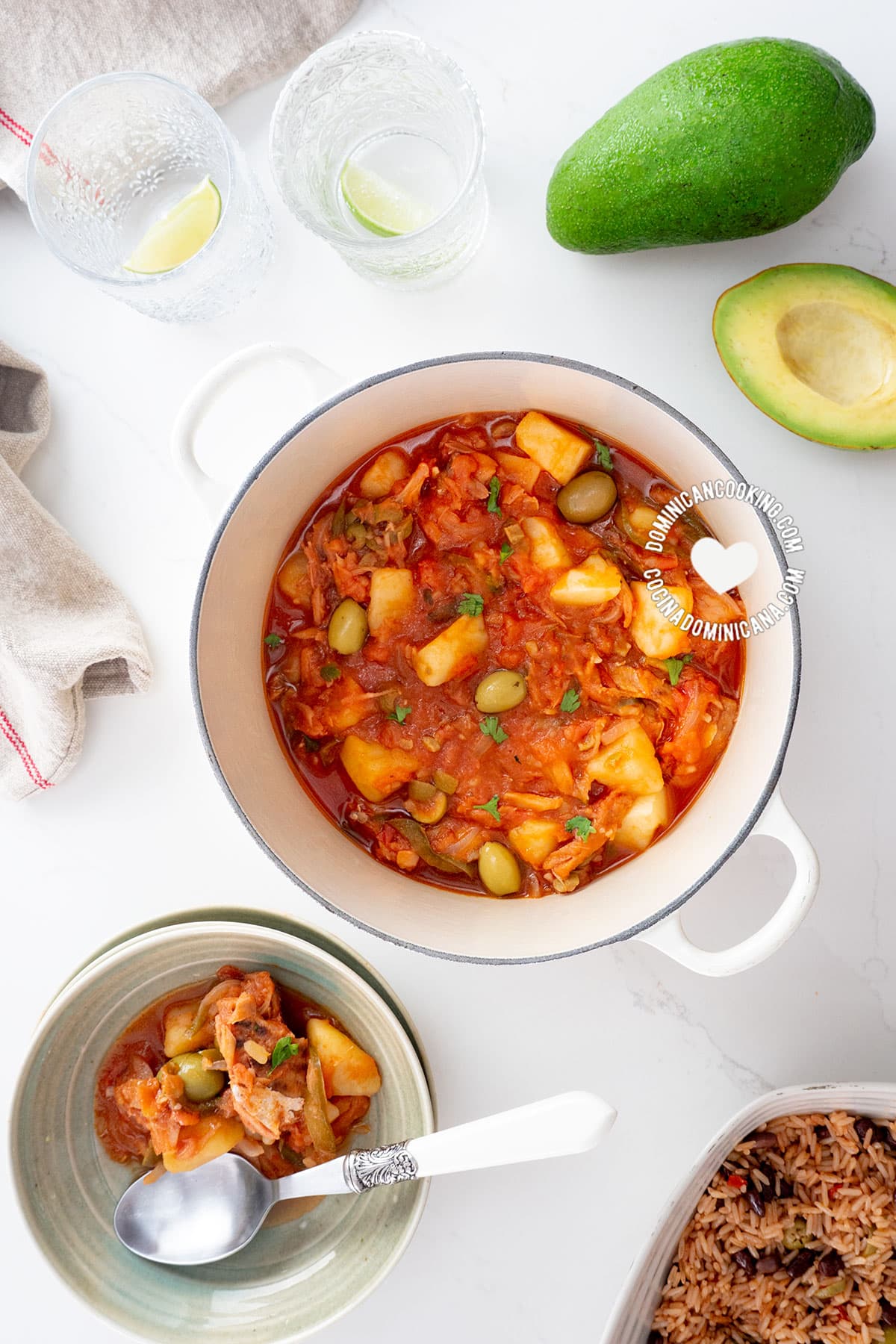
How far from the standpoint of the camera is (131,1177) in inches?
106

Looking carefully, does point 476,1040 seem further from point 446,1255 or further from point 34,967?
point 34,967

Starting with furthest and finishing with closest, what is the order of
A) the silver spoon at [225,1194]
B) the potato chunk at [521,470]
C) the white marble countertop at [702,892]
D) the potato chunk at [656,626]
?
the white marble countertop at [702,892], the potato chunk at [521,470], the potato chunk at [656,626], the silver spoon at [225,1194]

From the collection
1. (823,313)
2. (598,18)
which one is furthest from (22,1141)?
(598,18)

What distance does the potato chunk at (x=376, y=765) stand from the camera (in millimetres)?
2553

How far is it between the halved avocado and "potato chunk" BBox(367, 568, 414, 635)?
902 millimetres

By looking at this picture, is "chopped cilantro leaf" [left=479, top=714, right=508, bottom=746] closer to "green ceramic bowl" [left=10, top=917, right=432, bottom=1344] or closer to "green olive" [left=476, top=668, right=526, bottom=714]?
"green olive" [left=476, top=668, right=526, bottom=714]

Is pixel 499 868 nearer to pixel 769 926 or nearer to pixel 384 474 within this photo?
pixel 769 926

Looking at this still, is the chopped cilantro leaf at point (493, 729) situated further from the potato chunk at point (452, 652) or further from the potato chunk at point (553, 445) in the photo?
the potato chunk at point (553, 445)

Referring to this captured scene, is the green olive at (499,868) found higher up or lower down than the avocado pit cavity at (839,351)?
lower down

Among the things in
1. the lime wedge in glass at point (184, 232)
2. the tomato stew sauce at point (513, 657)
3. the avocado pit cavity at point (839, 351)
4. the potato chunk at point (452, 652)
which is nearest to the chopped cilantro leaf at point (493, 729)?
the tomato stew sauce at point (513, 657)

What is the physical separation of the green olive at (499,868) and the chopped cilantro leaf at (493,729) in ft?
0.85

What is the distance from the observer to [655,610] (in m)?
2.46

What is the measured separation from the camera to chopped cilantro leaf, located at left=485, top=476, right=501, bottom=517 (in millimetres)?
2545

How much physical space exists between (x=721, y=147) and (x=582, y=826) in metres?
1.54
